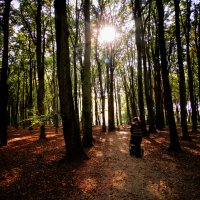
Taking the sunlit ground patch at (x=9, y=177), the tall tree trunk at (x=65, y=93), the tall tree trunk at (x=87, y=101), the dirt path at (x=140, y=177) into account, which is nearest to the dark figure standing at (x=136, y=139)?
the dirt path at (x=140, y=177)

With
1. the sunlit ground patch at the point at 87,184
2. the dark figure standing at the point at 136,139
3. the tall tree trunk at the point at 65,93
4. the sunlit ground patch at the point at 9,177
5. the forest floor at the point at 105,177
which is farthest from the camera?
the dark figure standing at the point at 136,139

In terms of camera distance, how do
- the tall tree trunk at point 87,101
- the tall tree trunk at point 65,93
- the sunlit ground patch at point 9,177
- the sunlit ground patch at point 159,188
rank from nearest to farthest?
the sunlit ground patch at point 159,188 → the sunlit ground patch at point 9,177 → the tall tree trunk at point 65,93 → the tall tree trunk at point 87,101

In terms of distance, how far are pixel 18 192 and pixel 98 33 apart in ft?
61.6

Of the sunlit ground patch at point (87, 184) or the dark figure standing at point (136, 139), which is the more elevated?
the dark figure standing at point (136, 139)

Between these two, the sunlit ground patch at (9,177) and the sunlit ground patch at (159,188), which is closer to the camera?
the sunlit ground patch at (159,188)

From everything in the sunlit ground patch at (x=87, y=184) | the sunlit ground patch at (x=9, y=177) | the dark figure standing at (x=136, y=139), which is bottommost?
the sunlit ground patch at (x=87, y=184)

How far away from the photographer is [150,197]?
17.4 ft

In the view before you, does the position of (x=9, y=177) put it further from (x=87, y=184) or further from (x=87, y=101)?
(x=87, y=101)

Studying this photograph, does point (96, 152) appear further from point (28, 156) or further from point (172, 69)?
point (172, 69)

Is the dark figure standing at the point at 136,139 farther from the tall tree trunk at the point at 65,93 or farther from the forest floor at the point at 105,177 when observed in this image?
the tall tree trunk at the point at 65,93

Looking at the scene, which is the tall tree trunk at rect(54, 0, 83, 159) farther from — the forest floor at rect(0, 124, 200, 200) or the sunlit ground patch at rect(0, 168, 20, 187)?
the sunlit ground patch at rect(0, 168, 20, 187)

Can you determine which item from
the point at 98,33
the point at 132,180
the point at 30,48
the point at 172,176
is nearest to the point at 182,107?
the point at 172,176

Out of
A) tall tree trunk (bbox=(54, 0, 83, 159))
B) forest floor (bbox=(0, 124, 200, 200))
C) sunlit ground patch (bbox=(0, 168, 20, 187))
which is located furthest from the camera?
tall tree trunk (bbox=(54, 0, 83, 159))

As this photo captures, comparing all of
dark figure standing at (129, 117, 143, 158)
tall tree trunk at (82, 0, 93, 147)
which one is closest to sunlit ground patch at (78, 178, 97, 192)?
dark figure standing at (129, 117, 143, 158)
